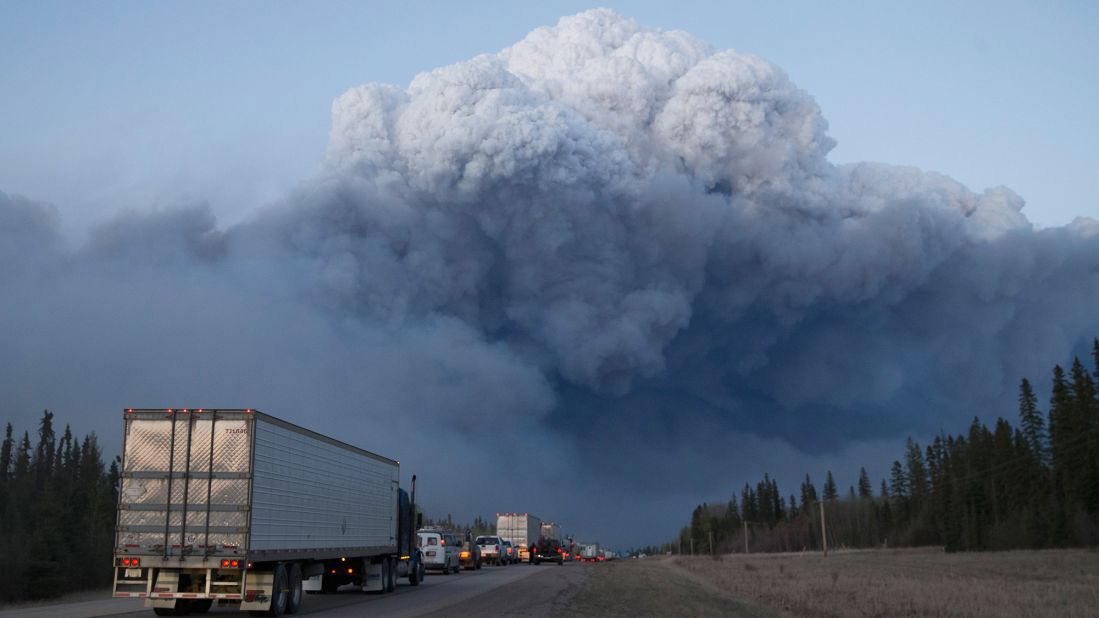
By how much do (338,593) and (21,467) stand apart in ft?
298

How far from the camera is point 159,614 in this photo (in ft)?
70.0

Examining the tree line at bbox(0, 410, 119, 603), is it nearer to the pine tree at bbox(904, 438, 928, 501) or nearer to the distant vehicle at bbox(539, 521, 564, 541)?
the distant vehicle at bbox(539, 521, 564, 541)

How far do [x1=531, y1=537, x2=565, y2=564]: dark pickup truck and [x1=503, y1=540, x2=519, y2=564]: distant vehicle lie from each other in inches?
102

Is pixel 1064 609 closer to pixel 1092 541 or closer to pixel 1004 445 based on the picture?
pixel 1092 541

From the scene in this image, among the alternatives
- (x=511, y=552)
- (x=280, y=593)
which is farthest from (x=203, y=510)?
(x=511, y=552)

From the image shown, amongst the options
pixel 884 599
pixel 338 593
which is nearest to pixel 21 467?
pixel 338 593

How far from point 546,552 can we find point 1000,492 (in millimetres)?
55305

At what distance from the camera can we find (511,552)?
73375 mm

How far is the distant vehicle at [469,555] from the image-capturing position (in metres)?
54.1

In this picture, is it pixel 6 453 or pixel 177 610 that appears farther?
pixel 6 453

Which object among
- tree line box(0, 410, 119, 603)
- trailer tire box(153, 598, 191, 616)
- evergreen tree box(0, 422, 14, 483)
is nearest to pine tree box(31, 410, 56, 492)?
evergreen tree box(0, 422, 14, 483)

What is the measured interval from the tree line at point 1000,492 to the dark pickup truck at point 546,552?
4324cm

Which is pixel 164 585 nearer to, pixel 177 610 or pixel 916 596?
pixel 177 610

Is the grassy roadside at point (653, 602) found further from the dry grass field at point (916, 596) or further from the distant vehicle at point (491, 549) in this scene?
the distant vehicle at point (491, 549)
